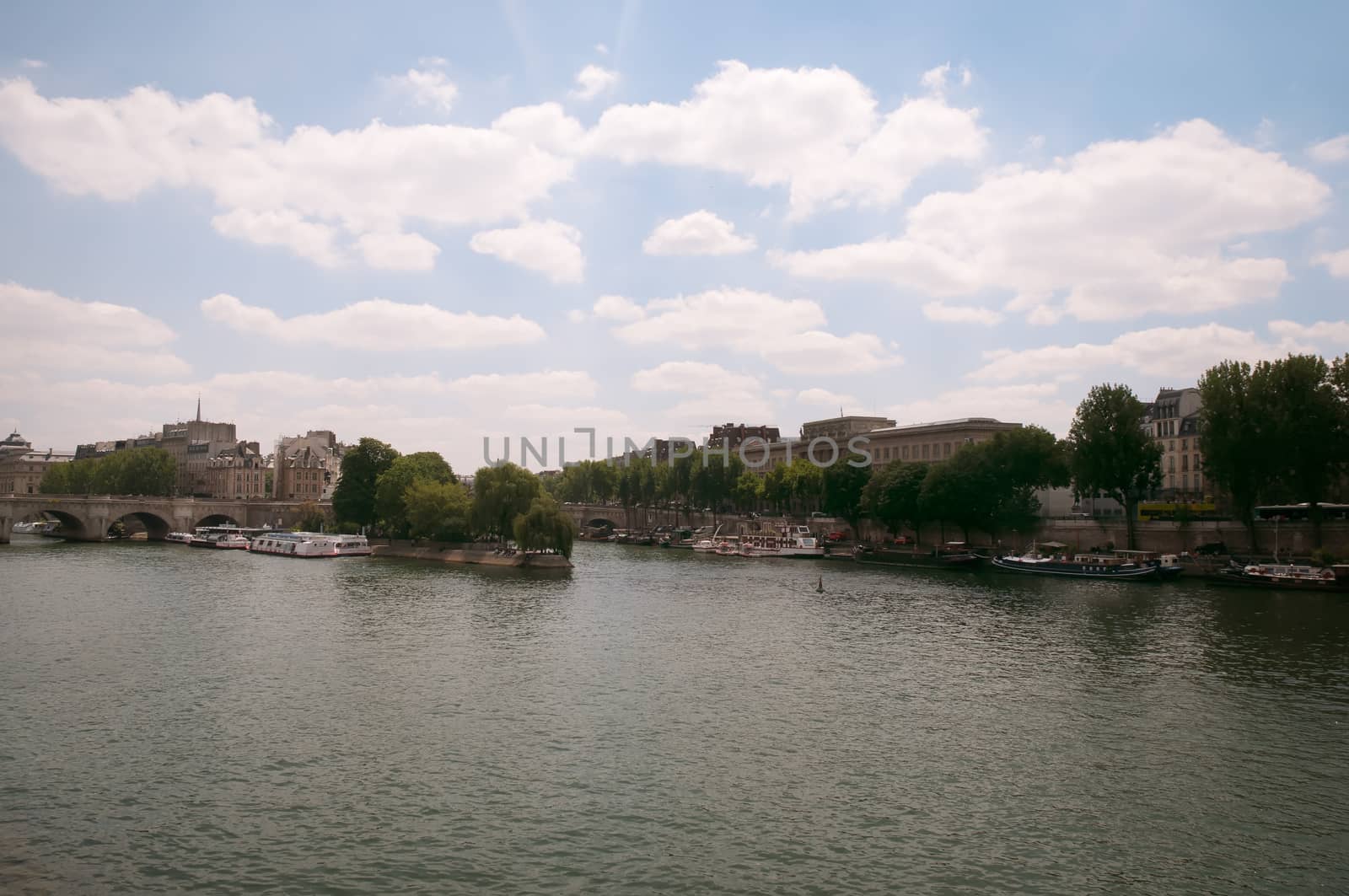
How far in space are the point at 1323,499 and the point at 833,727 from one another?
75.3m

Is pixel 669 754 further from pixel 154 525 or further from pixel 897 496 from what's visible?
pixel 154 525

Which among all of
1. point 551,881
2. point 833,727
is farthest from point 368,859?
point 833,727

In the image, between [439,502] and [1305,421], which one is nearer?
[1305,421]

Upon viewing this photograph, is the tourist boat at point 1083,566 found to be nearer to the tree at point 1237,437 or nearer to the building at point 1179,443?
the tree at point 1237,437

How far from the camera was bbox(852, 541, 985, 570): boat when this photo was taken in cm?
9238

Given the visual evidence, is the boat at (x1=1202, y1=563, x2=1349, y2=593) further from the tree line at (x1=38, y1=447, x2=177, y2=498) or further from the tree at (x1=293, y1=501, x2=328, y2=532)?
the tree line at (x1=38, y1=447, x2=177, y2=498)

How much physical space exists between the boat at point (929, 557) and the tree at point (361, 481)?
2170 inches

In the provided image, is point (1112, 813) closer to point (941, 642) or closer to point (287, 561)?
point (941, 642)

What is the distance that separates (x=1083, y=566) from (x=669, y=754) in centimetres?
6267

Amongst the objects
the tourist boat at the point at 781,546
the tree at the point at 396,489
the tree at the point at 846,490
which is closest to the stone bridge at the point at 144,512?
the tree at the point at 396,489

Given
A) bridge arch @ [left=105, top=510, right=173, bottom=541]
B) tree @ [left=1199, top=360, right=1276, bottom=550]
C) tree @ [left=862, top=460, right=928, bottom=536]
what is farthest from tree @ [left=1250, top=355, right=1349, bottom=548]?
bridge arch @ [left=105, top=510, right=173, bottom=541]

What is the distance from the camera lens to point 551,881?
18.6 m

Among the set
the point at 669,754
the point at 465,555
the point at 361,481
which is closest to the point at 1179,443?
the point at 465,555

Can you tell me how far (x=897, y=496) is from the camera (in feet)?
350
